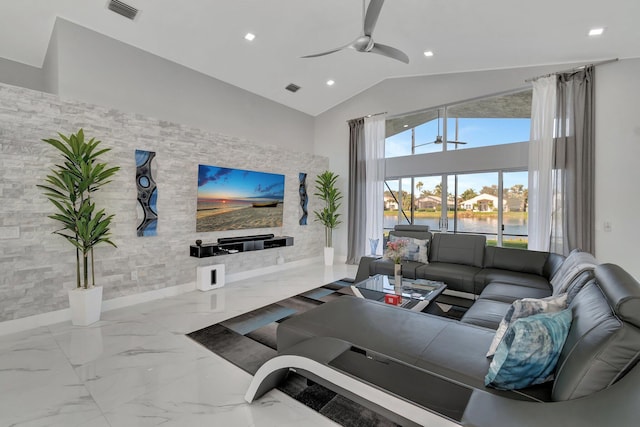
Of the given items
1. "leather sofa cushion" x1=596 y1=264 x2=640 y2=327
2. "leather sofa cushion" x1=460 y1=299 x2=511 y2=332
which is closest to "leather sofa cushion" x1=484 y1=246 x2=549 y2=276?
"leather sofa cushion" x1=460 y1=299 x2=511 y2=332

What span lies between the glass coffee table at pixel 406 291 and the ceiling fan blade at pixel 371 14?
2.82 m

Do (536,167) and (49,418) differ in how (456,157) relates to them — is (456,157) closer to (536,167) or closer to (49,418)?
(536,167)

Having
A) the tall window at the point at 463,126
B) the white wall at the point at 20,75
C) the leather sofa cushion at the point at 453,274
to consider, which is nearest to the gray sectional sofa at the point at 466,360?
the leather sofa cushion at the point at 453,274

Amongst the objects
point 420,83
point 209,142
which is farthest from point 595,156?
point 209,142

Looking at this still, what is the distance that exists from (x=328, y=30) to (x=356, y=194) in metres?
3.28

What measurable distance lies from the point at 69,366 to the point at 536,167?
6.10 m

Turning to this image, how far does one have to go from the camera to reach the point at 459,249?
4.33 meters

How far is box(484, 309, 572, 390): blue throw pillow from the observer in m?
1.29

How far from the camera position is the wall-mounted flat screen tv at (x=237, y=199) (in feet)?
14.9

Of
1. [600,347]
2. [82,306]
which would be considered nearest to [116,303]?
[82,306]

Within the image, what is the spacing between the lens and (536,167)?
14.8 ft

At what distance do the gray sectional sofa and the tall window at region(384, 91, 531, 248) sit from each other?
8.64 feet

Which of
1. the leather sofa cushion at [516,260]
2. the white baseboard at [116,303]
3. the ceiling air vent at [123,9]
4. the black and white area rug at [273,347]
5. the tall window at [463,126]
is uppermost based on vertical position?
the ceiling air vent at [123,9]

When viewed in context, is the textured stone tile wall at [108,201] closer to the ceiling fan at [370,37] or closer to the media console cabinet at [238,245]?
the media console cabinet at [238,245]
